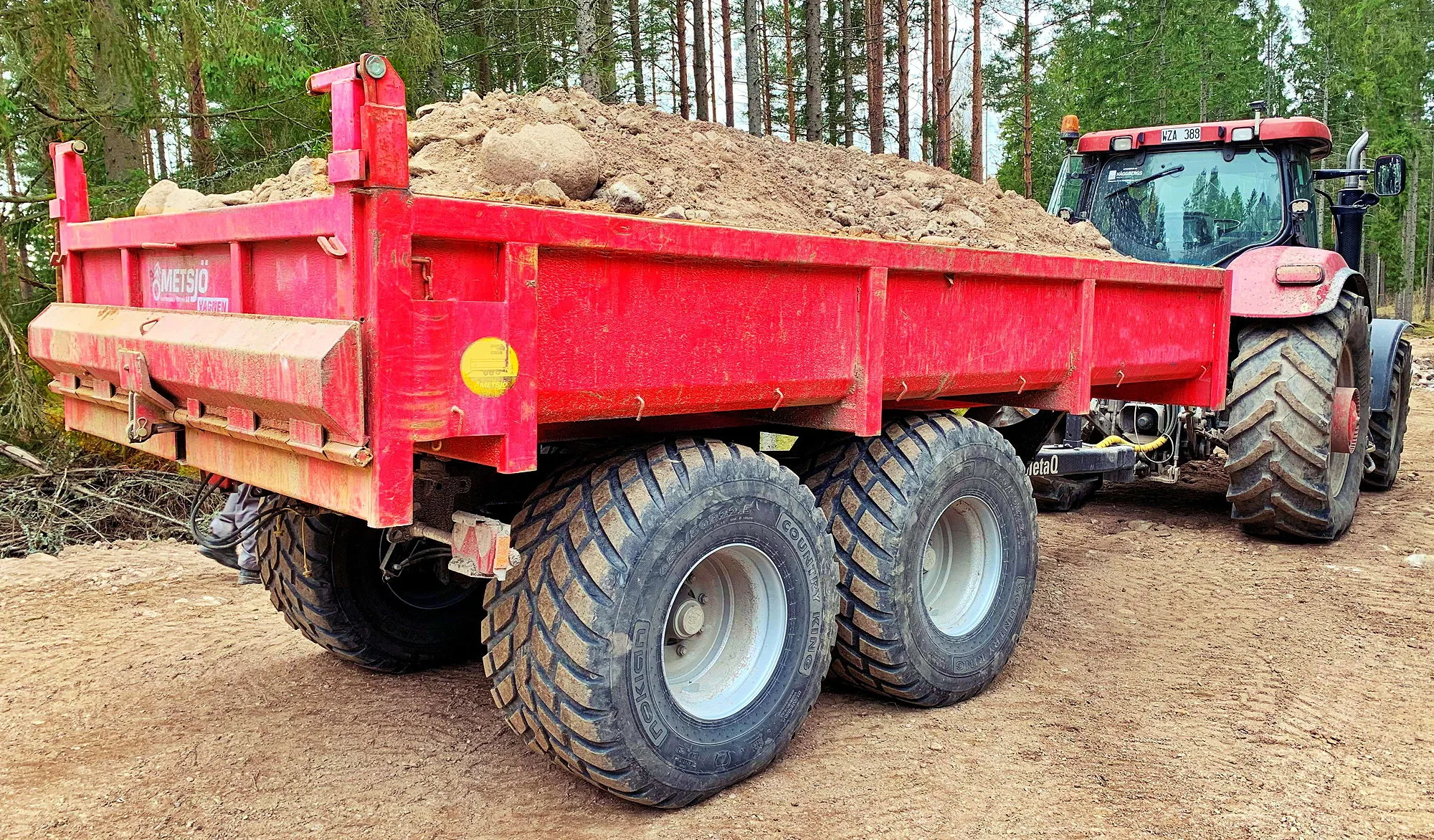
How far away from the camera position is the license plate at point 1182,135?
6.93 metres

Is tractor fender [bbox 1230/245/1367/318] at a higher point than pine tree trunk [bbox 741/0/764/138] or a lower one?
lower

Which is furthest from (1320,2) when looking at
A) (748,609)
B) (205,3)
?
(748,609)

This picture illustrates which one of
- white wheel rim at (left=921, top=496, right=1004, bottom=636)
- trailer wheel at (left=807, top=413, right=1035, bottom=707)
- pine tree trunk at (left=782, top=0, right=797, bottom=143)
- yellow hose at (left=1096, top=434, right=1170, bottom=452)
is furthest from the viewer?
pine tree trunk at (left=782, top=0, right=797, bottom=143)

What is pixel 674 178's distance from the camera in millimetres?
4164

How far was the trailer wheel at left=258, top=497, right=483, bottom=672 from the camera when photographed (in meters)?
3.97

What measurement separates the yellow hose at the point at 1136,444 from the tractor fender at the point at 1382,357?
1882mm

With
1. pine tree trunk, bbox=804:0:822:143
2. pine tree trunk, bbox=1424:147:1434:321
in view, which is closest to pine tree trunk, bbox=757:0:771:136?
pine tree trunk, bbox=804:0:822:143

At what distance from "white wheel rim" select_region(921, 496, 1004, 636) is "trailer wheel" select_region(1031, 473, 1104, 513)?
3.20 meters

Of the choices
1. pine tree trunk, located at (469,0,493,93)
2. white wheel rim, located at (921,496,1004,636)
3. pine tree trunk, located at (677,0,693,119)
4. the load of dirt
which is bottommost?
white wheel rim, located at (921,496,1004,636)

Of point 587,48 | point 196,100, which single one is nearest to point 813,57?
point 587,48

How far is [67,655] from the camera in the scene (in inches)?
178

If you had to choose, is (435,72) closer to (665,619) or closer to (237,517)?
(237,517)

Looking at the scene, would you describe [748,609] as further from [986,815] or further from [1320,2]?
[1320,2]

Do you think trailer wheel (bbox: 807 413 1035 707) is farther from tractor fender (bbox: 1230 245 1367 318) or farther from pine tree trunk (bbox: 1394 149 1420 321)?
pine tree trunk (bbox: 1394 149 1420 321)
